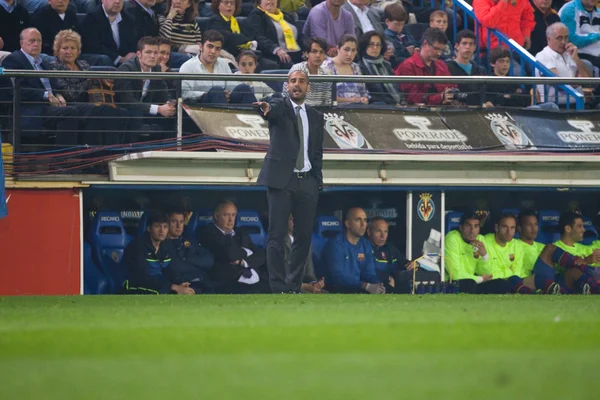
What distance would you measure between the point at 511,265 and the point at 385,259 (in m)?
1.51

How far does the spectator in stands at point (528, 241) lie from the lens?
47.4 feet

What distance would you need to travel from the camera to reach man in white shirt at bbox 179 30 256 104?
1373 cm

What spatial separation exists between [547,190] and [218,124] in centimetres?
416

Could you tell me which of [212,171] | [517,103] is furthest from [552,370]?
[517,103]

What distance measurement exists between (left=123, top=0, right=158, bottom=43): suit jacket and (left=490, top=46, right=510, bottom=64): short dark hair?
175 inches

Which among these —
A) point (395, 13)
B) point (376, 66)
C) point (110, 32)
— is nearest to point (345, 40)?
point (376, 66)

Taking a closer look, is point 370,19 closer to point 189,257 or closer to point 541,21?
point 541,21

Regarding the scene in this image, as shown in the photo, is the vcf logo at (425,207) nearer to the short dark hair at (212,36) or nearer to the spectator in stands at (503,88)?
the spectator in stands at (503,88)

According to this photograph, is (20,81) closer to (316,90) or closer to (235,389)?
(316,90)

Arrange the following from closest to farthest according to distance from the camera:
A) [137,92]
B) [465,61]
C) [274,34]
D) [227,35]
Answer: [137,92] → [227,35] → [274,34] → [465,61]

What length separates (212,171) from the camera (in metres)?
13.4

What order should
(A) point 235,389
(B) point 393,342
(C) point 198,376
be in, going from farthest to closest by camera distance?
(B) point 393,342
(C) point 198,376
(A) point 235,389

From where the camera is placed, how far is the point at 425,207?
14211 mm

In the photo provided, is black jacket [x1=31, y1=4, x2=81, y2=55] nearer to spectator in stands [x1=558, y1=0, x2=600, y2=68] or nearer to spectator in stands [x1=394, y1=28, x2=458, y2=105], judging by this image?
spectator in stands [x1=394, y1=28, x2=458, y2=105]
